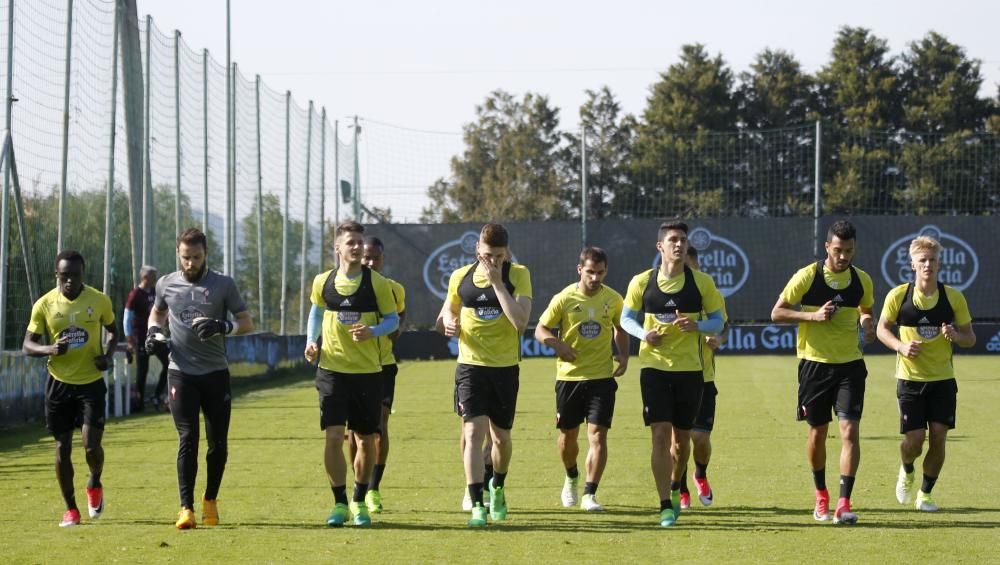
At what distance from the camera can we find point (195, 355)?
9.68 meters

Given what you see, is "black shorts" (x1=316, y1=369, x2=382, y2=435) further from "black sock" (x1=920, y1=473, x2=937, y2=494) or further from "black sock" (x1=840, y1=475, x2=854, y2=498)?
"black sock" (x1=920, y1=473, x2=937, y2=494)

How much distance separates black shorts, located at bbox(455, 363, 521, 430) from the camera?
9.68m

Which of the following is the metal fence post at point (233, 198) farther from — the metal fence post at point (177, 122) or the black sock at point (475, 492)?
the black sock at point (475, 492)

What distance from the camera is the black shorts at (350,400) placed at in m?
9.62

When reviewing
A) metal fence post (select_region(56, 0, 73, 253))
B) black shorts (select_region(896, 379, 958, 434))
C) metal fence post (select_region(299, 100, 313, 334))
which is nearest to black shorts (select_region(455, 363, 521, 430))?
black shorts (select_region(896, 379, 958, 434))

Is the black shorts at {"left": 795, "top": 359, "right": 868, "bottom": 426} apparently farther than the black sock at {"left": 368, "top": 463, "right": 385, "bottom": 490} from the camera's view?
No

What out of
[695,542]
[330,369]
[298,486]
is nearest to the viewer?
[695,542]

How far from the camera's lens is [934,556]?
8312 mm

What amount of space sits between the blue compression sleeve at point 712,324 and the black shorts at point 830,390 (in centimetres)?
78

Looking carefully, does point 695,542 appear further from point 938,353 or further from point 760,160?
point 760,160

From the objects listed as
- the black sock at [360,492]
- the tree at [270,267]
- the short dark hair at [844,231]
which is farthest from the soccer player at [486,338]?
the tree at [270,267]

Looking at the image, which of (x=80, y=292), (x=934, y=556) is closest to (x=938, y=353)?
(x=934, y=556)

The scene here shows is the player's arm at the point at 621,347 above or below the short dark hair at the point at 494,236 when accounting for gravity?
below

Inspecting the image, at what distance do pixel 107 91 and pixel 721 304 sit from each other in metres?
13.6
